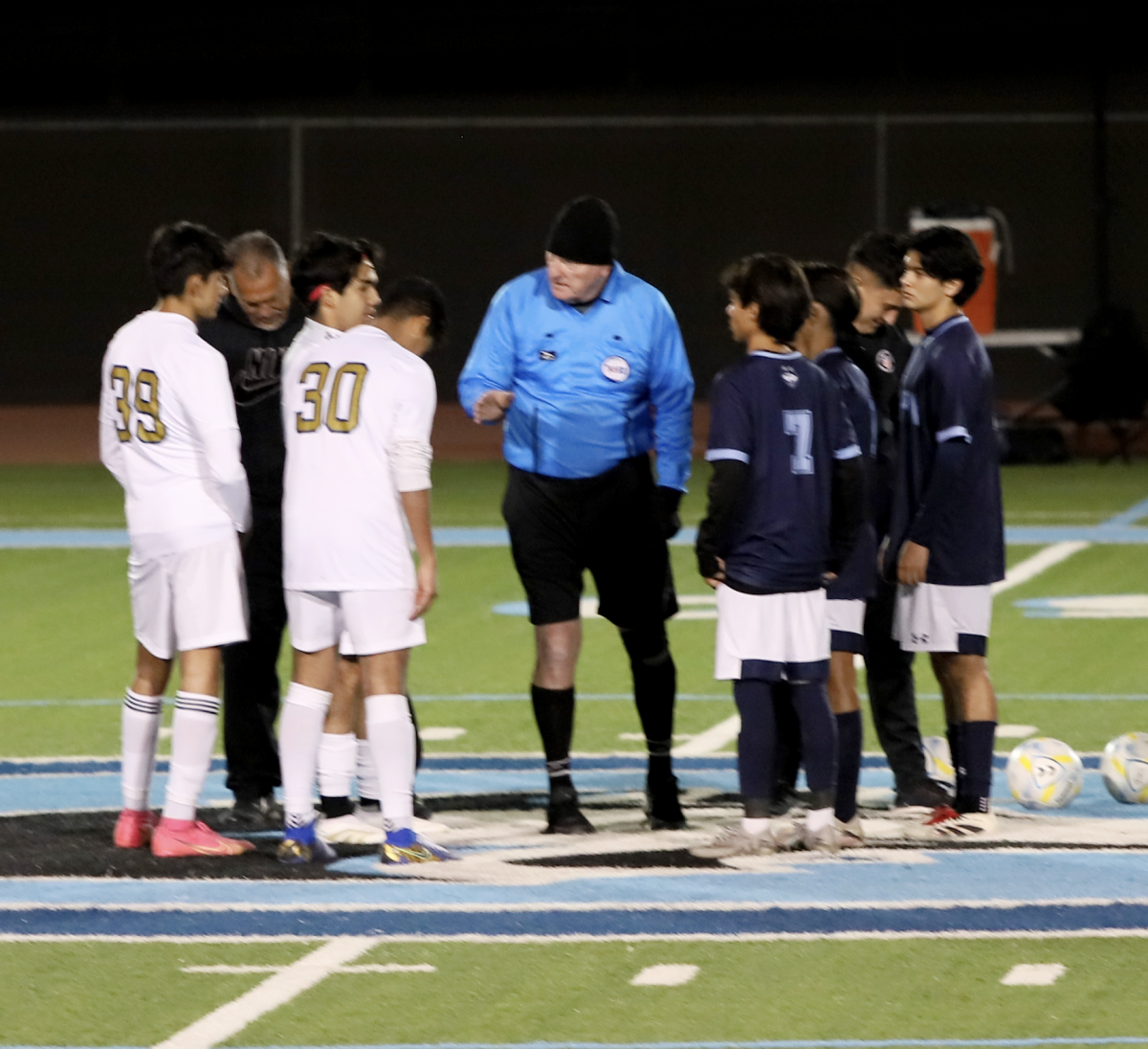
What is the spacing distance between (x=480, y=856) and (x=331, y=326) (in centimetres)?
161

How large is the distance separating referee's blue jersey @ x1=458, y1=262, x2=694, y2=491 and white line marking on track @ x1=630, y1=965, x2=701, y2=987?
6.73ft

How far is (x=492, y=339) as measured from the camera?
6938mm

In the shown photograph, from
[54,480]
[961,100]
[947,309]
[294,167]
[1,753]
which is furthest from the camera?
[961,100]

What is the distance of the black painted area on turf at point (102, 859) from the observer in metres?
6.21

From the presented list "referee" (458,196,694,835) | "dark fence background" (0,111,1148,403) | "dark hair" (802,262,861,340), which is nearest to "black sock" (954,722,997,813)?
"referee" (458,196,694,835)

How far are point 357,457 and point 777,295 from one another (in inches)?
50.0

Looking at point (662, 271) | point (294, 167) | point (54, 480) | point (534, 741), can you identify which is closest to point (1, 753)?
point (534, 741)

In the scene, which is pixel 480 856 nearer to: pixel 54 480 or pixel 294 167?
pixel 54 480

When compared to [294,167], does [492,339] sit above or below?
below

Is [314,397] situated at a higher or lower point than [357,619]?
higher

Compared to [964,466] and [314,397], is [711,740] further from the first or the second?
[314,397]

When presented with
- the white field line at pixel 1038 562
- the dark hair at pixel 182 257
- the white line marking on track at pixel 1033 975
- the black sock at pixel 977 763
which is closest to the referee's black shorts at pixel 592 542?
the black sock at pixel 977 763

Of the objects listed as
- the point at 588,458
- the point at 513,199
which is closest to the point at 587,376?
the point at 588,458

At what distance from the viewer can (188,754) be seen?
21.2ft
